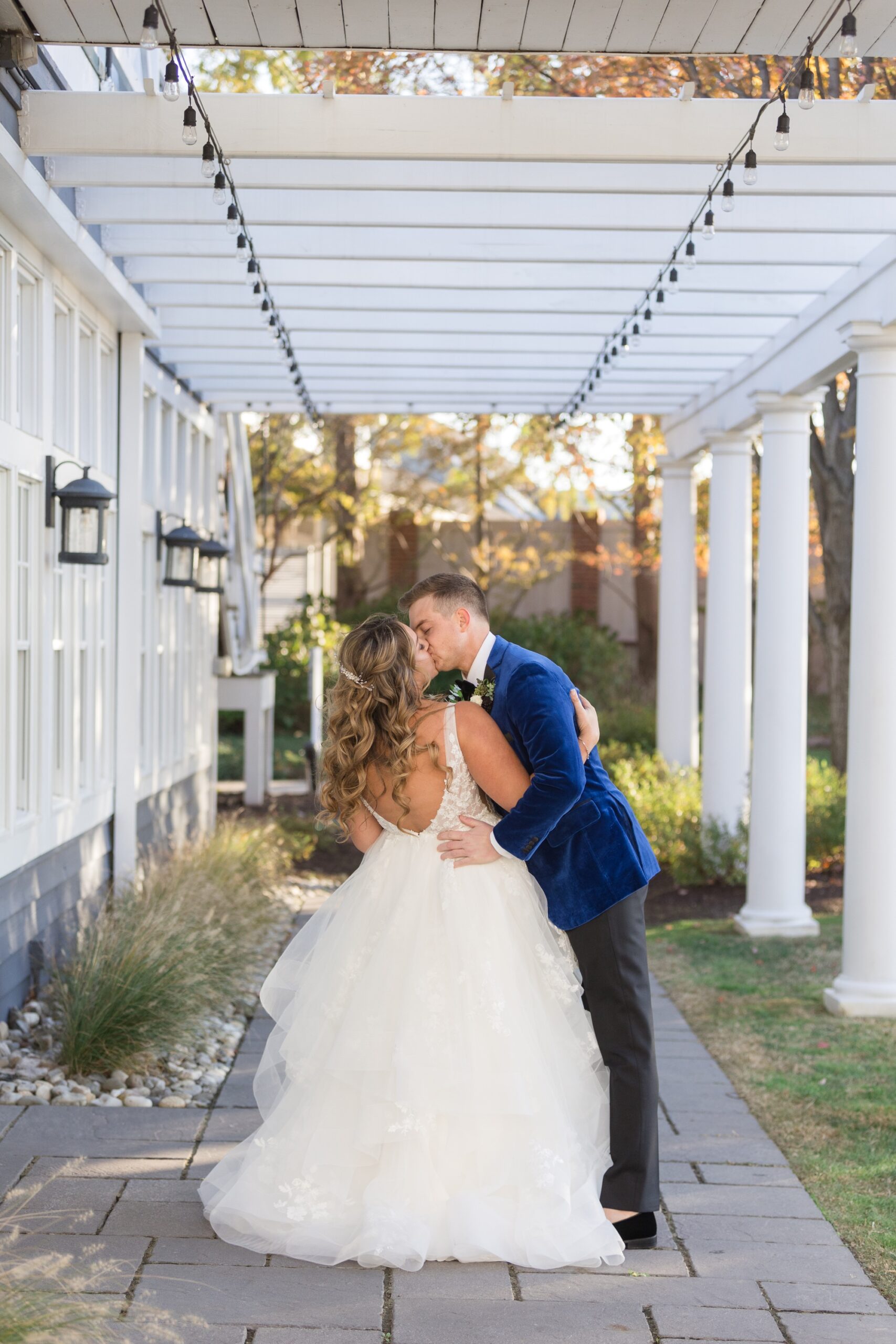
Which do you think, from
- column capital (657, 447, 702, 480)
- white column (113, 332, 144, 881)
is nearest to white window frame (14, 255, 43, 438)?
white column (113, 332, 144, 881)

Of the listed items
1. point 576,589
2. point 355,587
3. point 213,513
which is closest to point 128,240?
point 213,513

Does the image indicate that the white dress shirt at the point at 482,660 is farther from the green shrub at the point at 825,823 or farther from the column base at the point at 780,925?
the green shrub at the point at 825,823

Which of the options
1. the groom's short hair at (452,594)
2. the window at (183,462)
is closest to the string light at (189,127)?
the groom's short hair at (452,594)

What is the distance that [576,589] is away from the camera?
24.4 m

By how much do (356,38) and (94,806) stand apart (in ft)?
14.2

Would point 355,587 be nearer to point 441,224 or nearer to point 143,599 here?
point 143,599

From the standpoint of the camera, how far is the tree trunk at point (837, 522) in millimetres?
A: 12508

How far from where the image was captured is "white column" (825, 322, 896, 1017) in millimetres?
6715

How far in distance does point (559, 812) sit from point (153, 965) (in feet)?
9.02

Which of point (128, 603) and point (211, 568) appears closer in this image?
point (128, 603)

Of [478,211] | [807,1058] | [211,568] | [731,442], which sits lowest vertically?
[807,1058]

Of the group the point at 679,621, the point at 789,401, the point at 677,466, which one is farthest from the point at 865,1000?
the point at 677,466

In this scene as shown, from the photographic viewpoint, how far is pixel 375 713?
12.9ft

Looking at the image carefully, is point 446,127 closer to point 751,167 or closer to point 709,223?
point 709,223
